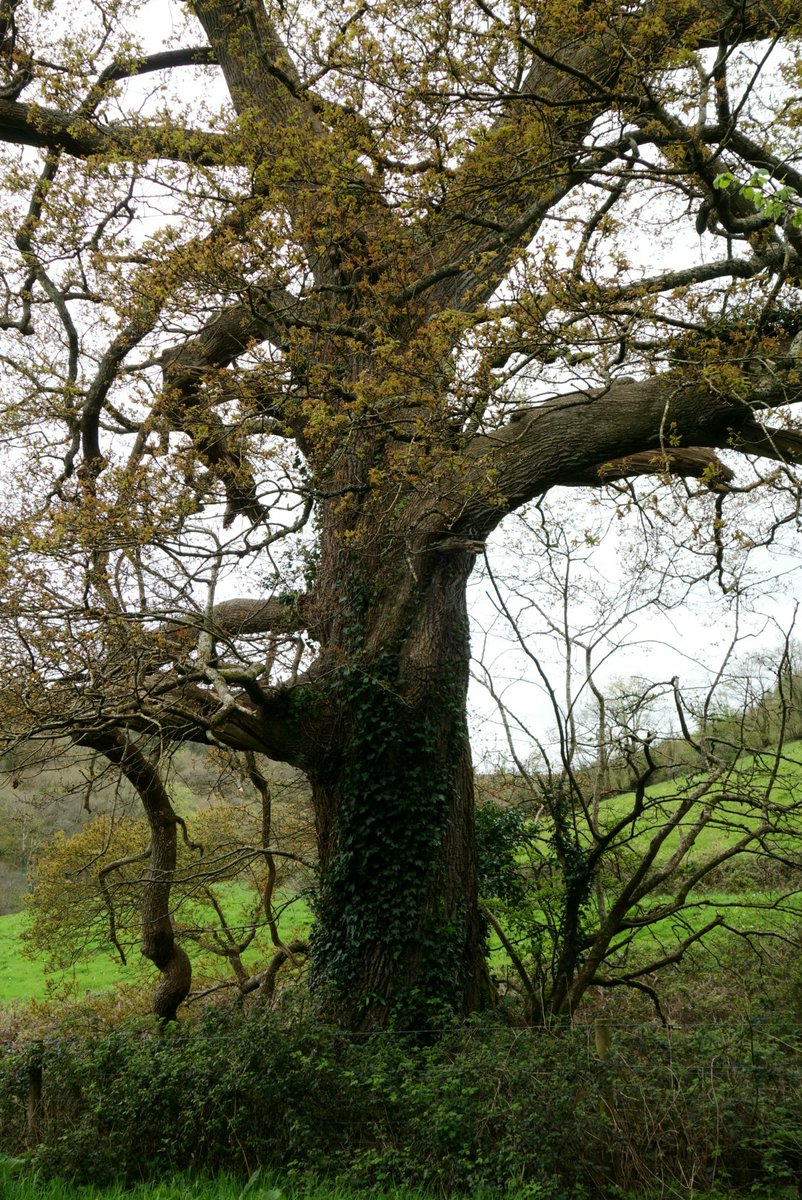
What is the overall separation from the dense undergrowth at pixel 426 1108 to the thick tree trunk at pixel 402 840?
636mm

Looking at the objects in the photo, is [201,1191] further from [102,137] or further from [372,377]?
[102,137]

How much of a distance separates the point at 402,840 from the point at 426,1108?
8.78ft

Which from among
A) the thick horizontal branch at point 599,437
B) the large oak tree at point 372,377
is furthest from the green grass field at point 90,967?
the thick horizontal branch at point 599,437

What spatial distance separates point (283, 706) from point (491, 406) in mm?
3654

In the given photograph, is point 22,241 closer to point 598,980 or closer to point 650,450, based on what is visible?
point 650,450

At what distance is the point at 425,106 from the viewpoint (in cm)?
685

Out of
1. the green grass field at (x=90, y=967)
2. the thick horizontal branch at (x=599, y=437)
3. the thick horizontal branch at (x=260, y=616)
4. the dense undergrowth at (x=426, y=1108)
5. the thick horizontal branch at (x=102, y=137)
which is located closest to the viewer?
the dense undergrowth at (x=426, y=1108)

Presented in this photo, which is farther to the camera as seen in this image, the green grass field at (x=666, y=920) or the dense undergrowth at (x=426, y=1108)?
the green grass field at (x=666, y=920)

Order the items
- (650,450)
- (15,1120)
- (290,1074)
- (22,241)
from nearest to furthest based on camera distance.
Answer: (290,1074)
(15,1120)
(22,241)
(650,450)

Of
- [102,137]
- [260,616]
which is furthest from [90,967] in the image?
[102,137]

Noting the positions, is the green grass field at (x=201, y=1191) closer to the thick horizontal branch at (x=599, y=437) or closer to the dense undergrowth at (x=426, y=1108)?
the dense undergrowth at (x=426, y=1108)

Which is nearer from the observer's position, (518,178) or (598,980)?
(518,178)

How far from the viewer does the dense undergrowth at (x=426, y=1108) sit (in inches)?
195

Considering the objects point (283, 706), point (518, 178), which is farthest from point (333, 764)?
point (518, 178)
